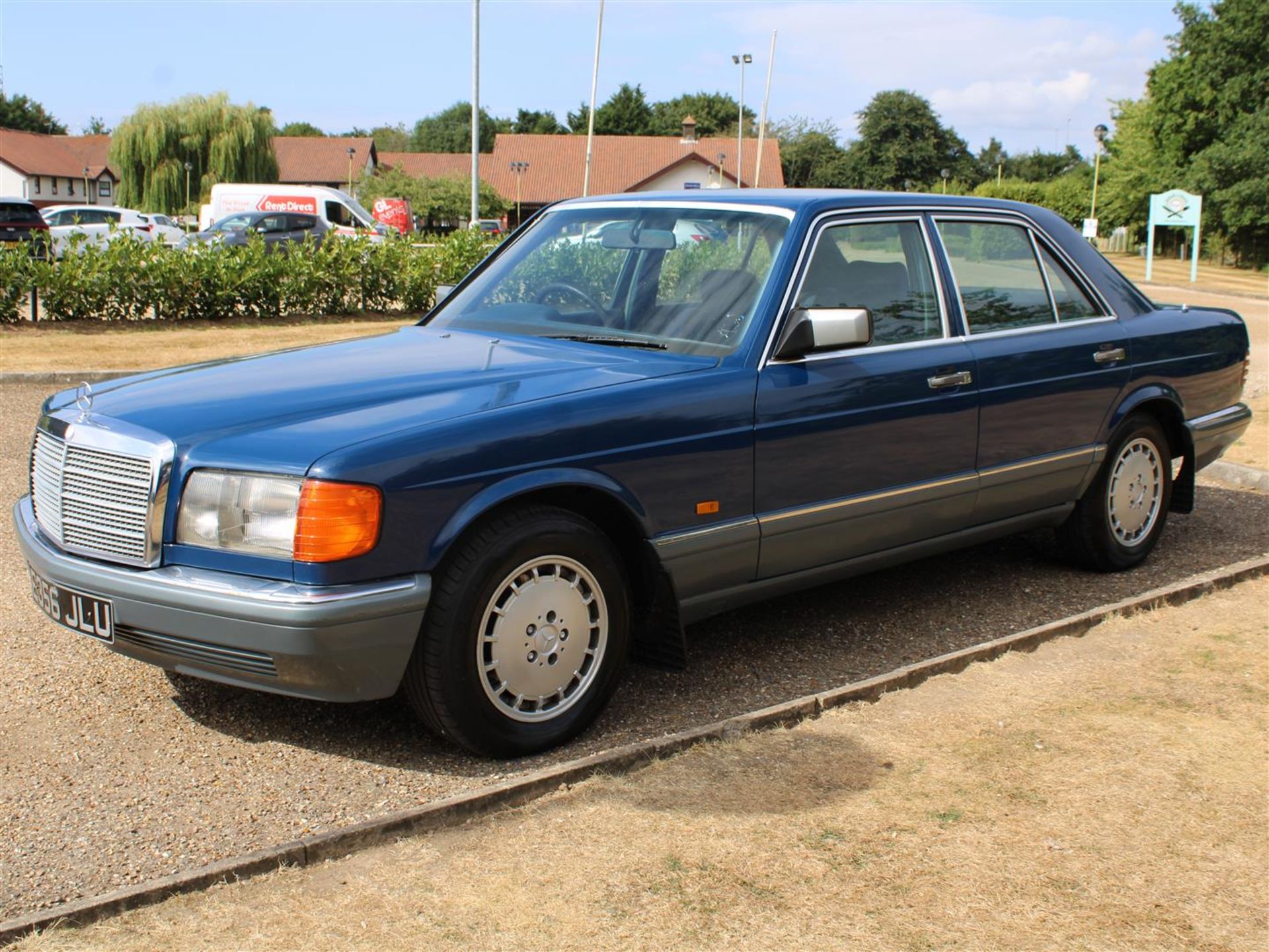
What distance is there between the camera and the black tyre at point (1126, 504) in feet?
20.4

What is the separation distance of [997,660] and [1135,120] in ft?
202

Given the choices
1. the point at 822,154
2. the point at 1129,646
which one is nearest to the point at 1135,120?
the point at 822,154

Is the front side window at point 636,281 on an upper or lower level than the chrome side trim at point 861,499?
upper

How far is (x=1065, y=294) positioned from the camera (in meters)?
6.10

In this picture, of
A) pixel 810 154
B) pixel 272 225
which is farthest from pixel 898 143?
pixel 272 225

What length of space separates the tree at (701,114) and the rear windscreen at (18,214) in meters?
83.7

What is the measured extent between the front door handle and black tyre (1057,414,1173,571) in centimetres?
122

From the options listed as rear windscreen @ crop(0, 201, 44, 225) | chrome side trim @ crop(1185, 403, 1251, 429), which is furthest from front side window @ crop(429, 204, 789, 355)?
rear windscreen @ crop(0, 201, 44, 225)

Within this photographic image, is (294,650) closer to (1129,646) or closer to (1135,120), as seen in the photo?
(1129,646)

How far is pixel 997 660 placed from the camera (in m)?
5.02

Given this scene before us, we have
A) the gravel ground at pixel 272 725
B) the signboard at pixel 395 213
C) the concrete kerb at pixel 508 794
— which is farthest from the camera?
the signboard at pixel 395 213

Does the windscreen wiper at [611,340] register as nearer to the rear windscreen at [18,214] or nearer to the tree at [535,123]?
the rear windscreen at [18,214]

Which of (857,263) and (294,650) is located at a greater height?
(857,263)

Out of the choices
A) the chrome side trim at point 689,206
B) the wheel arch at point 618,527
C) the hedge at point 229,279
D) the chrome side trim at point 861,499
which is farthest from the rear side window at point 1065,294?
the hedge at point 229,279
